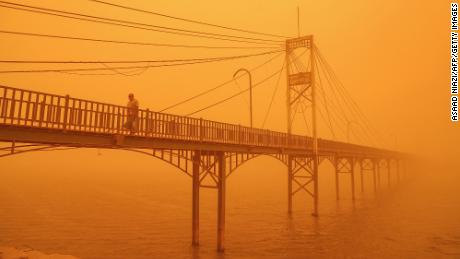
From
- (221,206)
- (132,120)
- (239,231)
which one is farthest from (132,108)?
(239,231)

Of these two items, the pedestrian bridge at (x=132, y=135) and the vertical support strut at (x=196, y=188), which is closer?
the pedestrian bridge at (x=132, y=135)

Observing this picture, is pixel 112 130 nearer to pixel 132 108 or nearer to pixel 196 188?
pixel 132 108

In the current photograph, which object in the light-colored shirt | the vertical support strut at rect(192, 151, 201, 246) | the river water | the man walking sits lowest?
the river water

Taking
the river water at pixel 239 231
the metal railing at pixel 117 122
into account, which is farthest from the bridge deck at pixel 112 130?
the river water at pixel 239 231

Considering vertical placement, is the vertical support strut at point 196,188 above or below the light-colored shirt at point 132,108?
below

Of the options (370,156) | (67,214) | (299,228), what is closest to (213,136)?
(299,228)

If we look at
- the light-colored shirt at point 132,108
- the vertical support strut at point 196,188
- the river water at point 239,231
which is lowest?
the river water at point 239,231

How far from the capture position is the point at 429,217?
31.1 meters

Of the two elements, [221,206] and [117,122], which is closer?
[117,122]

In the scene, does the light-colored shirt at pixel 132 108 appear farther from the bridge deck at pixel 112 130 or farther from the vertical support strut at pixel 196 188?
the vertical support strut at pixel 196 188

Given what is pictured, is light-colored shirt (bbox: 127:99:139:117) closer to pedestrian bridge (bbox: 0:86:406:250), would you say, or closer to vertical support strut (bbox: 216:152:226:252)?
pedestrian bridge (bbox: 0:86:406:250)

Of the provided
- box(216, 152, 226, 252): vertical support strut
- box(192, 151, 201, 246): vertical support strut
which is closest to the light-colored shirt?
box(192, 151, 201, 246): vertical support strut

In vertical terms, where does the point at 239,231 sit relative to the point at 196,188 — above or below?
below

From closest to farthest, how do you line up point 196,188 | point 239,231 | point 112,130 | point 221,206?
point 112,130
point 221,206
point 196,188
point 239,231
